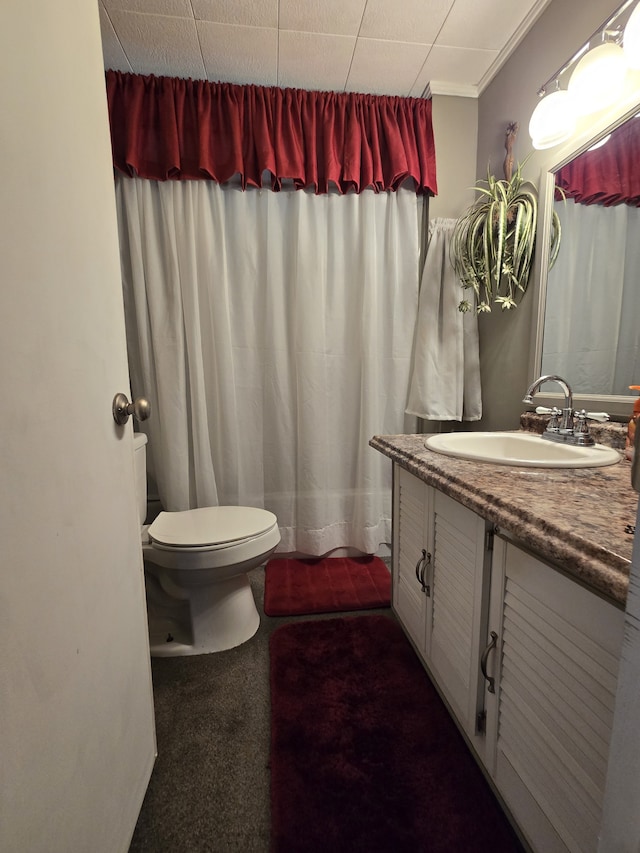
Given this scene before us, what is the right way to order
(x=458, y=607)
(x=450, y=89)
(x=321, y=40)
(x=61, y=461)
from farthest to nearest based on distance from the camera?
(x=450, y=89) → (x=321, y=40) → (x=458, y=607) → (x=61, y=461)

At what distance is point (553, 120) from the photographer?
1.21 metres

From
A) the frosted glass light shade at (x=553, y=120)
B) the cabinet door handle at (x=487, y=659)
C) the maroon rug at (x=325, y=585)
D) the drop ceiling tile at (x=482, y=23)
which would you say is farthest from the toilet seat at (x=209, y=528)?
the drop ceiling tile at (x=482, y=23)

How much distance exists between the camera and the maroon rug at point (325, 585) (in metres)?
1.62

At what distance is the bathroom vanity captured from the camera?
0.53 metres

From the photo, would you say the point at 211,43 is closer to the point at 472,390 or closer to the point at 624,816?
the point at 472,390

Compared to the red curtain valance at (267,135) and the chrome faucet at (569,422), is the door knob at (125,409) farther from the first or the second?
the red curtain valance at (267,135)

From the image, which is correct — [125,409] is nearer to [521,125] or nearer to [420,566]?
[420,566]

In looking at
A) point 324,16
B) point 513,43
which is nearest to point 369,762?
point 324,16

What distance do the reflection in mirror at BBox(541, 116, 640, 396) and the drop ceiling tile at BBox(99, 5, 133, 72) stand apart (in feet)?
5.71

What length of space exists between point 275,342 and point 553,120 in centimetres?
130

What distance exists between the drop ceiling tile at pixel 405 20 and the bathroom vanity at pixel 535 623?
1.63 m

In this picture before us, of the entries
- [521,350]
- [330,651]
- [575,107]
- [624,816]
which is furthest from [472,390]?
[624,816]

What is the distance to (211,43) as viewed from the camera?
1.48 metres

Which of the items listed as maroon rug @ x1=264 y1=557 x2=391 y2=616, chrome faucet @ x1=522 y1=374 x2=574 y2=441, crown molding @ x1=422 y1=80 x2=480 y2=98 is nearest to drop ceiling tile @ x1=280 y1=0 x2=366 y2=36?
crown molding @ x1=422 y1=80 x2=480 y2=98
